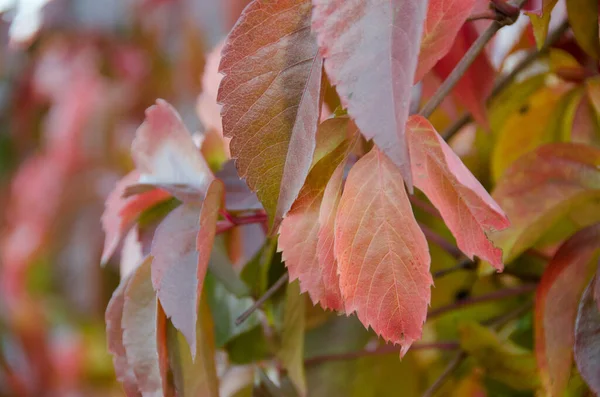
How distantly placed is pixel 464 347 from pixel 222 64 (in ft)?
0.76

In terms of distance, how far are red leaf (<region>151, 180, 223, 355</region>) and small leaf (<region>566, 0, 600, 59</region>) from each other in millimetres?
196

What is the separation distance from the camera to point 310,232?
26 centimetres

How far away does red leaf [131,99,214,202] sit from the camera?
33cm

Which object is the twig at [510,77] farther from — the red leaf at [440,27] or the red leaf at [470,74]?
the red leaf at [440,27]

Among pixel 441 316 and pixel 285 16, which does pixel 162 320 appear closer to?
pixel 285 16

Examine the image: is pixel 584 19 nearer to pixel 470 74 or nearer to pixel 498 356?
pixel 470 74

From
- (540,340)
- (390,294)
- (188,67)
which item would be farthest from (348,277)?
(188,67)

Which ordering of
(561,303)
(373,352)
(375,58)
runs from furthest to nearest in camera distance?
(373,352), (561,303), (375,58)

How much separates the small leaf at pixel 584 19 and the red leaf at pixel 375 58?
0.15 meters

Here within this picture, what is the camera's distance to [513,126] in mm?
428

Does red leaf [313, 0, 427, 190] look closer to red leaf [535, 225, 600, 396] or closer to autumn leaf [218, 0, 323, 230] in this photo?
autumn leaf [218, 0, 323, 230]

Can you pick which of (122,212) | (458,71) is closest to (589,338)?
(458,71)

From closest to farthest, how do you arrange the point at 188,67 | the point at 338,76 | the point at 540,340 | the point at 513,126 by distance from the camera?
the point at 338,76 → the point at 540,340 → the point at 513,126 → the point at 188,67

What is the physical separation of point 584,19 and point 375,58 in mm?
177
